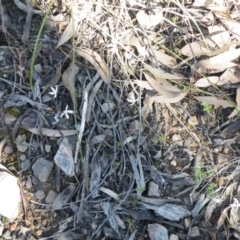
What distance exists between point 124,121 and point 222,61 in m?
0.46

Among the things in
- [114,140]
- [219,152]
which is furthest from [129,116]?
[219,152]

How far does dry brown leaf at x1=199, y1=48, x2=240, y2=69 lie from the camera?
1828mm

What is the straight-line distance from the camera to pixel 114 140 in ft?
5.96

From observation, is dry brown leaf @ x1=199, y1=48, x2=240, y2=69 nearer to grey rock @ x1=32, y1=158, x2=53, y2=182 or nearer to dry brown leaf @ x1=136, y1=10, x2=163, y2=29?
dry brown leaf @ x1=136, y1=10, x2=163, y2=29

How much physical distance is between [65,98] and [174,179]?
1.79 ft

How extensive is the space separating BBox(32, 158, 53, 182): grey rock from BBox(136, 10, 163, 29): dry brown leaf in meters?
0.68

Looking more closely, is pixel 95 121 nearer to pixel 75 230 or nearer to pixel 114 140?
pixel 114 140

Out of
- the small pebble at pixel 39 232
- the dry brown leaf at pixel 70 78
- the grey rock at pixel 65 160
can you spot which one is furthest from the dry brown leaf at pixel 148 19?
the small pebble at pixel 39 232

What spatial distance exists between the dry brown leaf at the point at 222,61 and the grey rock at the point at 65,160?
64 centimetres

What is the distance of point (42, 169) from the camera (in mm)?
1813

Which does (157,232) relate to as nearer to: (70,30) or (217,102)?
(217,102)

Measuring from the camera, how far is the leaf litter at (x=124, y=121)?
1.80 meters

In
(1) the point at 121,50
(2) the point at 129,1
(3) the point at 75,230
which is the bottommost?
(3) the point at 75,230

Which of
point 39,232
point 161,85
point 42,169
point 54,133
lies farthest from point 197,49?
point 39,232
